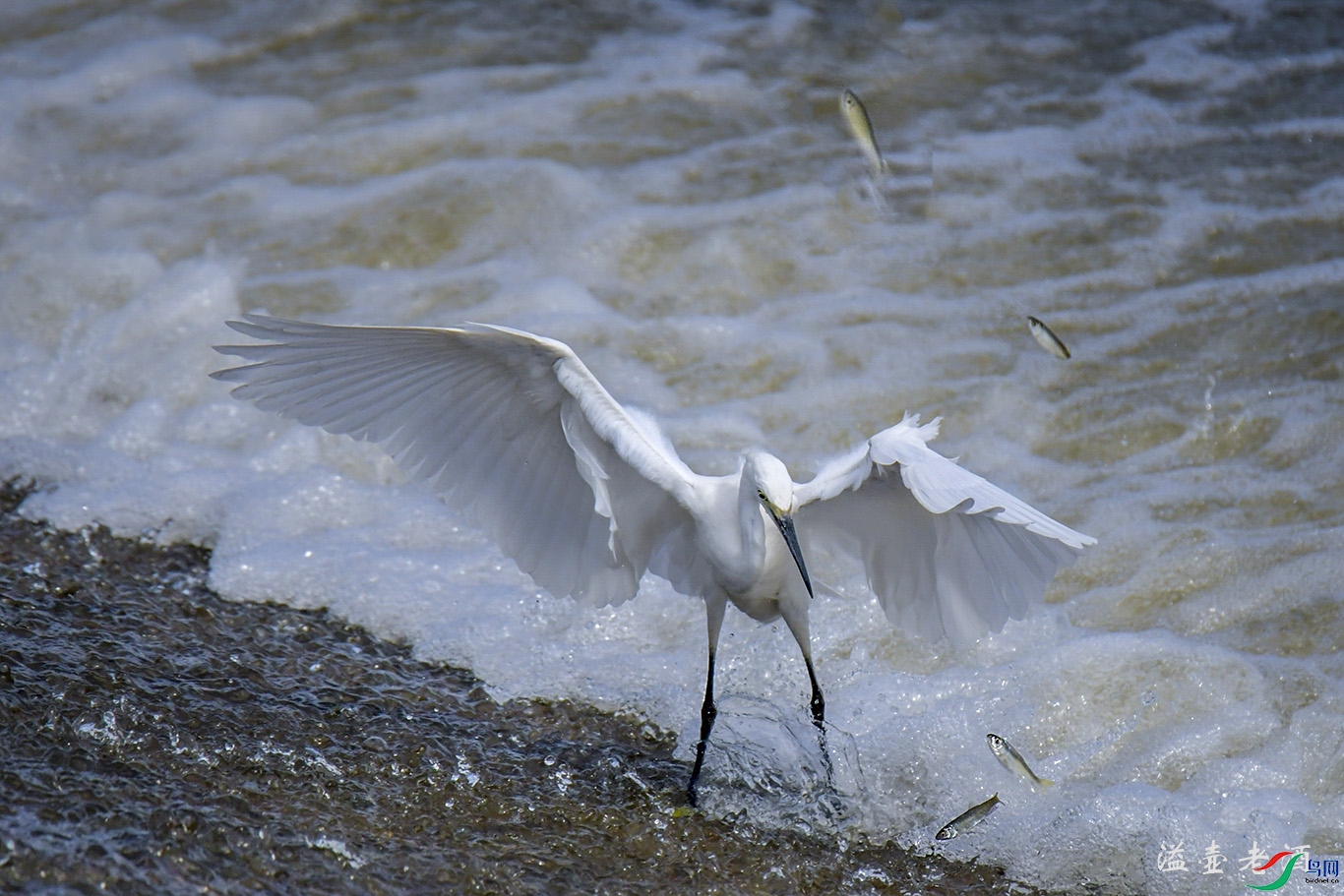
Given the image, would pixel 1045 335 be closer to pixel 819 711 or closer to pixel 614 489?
pixel 819 711

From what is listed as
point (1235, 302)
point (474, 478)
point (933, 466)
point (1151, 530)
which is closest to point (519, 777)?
point (474, 478)

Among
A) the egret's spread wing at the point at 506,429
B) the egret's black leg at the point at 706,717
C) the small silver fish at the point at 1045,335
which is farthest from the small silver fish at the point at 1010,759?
the small silver fish at the point at 1045,335

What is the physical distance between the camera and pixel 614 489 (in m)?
3.32

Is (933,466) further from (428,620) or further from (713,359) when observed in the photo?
(713,359)

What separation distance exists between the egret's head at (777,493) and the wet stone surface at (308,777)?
75 centimetres

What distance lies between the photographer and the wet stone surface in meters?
2.65

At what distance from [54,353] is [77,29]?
383cm

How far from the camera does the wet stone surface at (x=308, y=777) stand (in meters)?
2.65

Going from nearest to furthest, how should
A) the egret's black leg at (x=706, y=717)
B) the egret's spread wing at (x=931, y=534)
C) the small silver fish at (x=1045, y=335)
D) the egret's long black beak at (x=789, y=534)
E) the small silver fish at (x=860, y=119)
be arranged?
the egret's spread wing at (x=931, y=534) < the egret's long black beak at (x=789, y=534) < the egret's black leg at (x=706, y=717) < the small silver fish at (x=860, y=119) < the small silver fish at (x=1045, y=335)

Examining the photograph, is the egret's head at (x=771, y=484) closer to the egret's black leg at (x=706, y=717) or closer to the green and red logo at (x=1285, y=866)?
the egret's black leg at (x=706, y=717)

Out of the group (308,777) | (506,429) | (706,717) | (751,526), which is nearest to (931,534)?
(751,526)

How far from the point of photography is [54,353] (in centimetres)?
546

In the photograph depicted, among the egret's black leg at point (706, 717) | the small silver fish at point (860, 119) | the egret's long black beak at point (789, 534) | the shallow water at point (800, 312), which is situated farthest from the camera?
the small silver fish at point (860, 119)

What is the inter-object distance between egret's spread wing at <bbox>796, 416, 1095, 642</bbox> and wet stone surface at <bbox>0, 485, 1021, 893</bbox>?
0.64m
